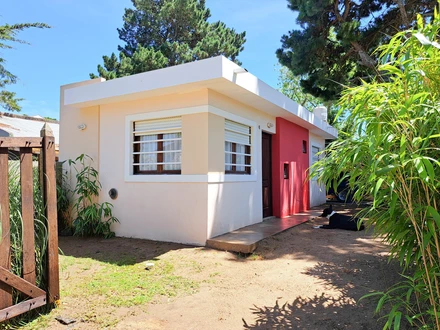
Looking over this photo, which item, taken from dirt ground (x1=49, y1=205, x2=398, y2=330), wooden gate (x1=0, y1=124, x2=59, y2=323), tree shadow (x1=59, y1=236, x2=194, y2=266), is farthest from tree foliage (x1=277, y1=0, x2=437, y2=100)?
wooden gate (x1=0, y1=124, x2=59, y2=323)

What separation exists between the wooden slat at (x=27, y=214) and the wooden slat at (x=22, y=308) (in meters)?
0.19

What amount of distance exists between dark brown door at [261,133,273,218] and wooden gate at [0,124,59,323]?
19.7 feet

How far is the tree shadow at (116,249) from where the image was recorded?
16.9 feet

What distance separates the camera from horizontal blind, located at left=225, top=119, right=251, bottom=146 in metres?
6.66

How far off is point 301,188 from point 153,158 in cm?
586

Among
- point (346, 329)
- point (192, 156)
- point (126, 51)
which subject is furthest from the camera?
point (126, 51)

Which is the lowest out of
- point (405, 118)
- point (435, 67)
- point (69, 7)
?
point (405, 118)

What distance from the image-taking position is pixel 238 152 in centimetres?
716

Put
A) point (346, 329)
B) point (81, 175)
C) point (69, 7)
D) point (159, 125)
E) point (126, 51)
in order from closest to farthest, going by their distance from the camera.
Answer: point (346, 329) < point (159, 125) < point (81, 175) < point (69, 7) < point (126, 51)

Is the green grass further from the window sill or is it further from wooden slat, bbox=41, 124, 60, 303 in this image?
the window sill

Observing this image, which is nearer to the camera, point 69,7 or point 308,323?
point 308,323

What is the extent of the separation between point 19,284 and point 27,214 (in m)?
0.66

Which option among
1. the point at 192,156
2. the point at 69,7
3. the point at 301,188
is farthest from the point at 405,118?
the point at 69,7

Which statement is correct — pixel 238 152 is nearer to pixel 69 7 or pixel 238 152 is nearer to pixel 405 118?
pixel 405 118
